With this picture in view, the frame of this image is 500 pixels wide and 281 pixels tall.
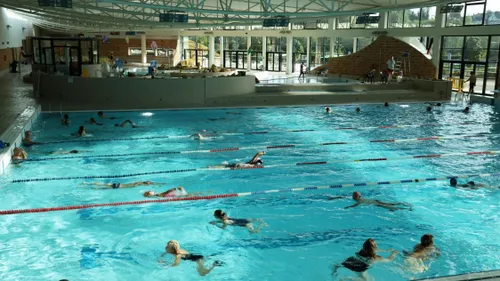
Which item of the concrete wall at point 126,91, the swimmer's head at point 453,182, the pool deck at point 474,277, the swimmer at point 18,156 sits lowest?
the swimmer's head at point 453,182

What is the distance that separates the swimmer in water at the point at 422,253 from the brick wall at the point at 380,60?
1915cm

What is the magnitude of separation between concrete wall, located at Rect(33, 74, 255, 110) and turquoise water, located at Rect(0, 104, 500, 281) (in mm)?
4776

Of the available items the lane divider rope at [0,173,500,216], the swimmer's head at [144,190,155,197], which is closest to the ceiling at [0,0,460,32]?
the swimmer's head at [144,190,155,197]

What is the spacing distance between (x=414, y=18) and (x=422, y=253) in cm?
2148

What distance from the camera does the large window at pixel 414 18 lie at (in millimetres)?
23781

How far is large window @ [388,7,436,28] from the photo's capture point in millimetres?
23781

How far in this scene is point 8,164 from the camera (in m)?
9.86

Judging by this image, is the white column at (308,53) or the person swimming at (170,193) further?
the white column at (308,53)

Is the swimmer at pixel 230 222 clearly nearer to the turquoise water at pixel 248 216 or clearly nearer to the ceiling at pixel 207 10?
the turquoise water at pixel 248 216

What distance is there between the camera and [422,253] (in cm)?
622

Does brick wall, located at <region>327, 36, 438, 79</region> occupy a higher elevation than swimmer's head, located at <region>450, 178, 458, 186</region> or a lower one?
higher

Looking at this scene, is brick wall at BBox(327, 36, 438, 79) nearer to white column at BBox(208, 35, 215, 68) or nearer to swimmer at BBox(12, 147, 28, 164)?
white column at BBox(208, 35, 215, 68)

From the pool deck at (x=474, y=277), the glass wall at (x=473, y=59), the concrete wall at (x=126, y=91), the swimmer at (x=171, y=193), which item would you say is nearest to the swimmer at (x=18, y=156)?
the swimmer at (x=171, y=193)

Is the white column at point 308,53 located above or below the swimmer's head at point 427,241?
above
